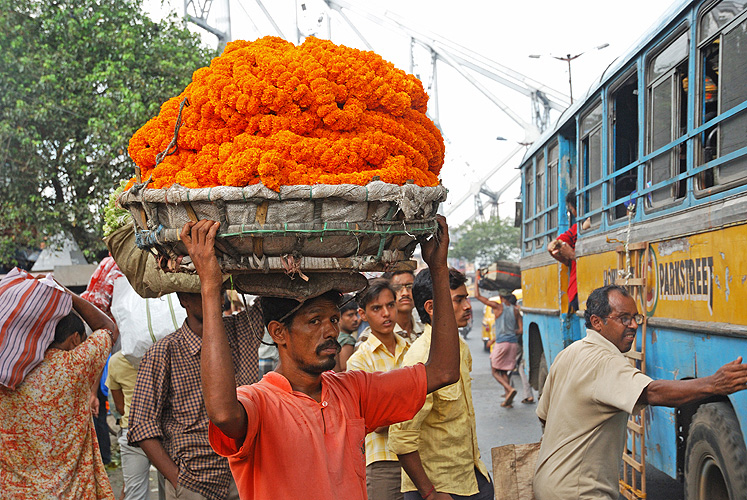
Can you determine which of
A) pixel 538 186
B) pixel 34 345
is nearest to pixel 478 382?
pixel 538 186

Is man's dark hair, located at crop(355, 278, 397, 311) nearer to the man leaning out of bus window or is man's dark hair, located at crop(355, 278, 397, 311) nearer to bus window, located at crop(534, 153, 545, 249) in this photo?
A: the man leaning out of bus window

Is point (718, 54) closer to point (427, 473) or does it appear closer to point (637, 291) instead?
point (637, 291)

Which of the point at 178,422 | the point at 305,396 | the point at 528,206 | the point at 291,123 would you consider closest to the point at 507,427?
the point at 528,206

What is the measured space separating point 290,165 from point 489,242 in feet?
153

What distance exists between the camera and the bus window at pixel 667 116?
14.7 ft

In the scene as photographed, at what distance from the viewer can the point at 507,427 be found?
9.55m

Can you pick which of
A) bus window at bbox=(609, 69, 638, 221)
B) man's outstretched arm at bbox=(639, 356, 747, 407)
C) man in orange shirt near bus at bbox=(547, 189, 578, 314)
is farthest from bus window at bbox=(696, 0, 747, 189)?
man in orange shirt near bus at bbox=(547, 189, 578, 314)

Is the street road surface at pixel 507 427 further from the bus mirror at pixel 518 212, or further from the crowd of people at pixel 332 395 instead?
the crowd of people at pixel 332 395

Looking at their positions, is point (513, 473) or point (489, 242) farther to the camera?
point (489, 242)

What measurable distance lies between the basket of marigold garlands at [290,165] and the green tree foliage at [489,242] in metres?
44.6

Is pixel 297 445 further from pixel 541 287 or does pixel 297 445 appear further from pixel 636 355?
pixel 541 287

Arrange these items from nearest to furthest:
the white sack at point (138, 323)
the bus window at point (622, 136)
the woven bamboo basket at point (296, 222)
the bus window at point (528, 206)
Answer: the woven bamboo basket at point (296, 222)
the white sack at point (138, 323)
the bus window at point (622, 136)
the bus window at point (528, 206)

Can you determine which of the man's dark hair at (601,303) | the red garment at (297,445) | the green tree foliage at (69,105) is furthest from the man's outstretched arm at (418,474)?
the green tree foliage at (69,105)

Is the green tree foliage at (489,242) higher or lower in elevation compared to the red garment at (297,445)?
higher
